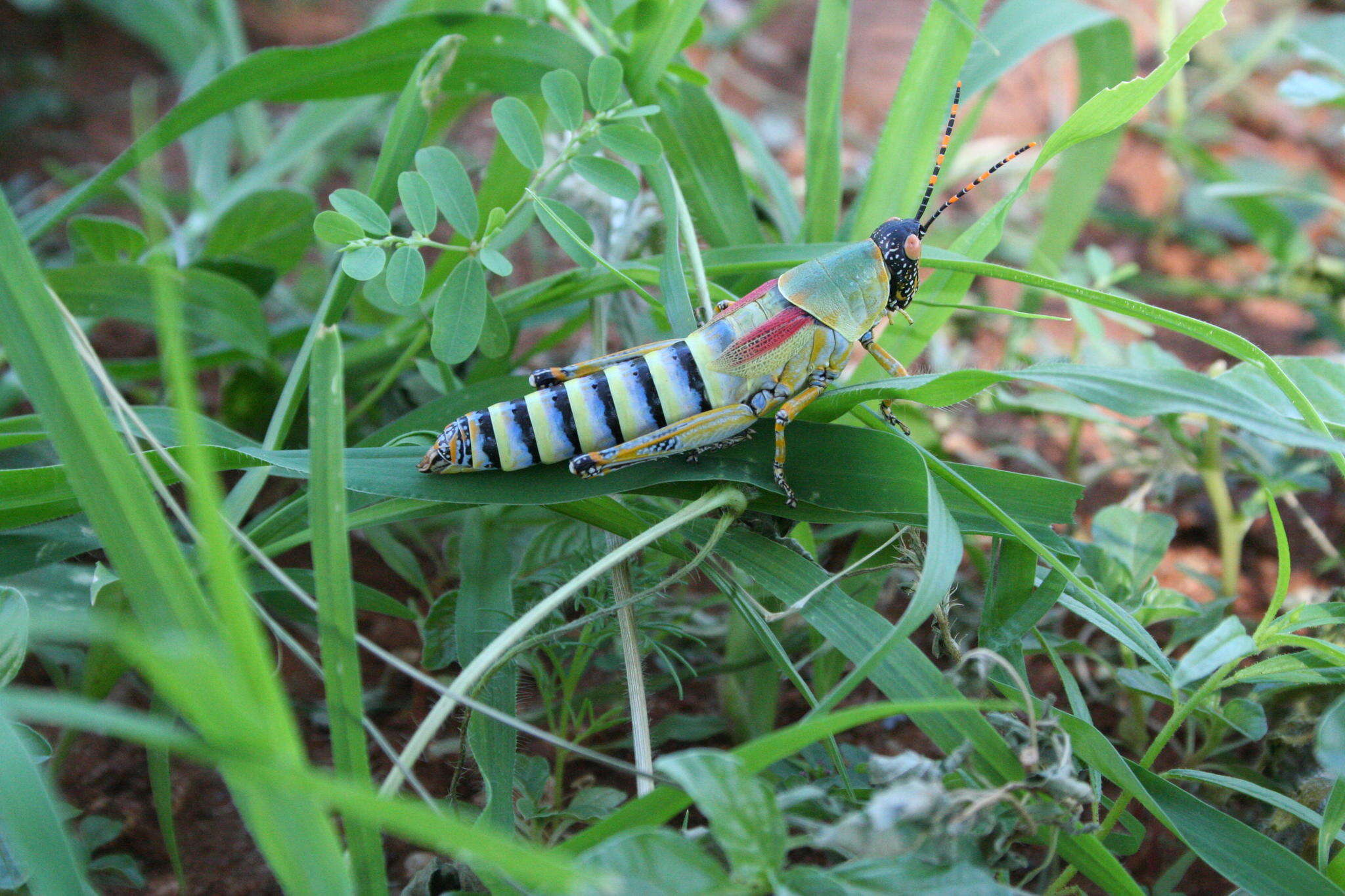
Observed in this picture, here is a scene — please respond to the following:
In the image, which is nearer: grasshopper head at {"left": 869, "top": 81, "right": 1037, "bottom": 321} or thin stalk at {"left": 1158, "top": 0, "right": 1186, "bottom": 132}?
grasshopper head at {"left": 869, "top": 81, "right": 1037, "bottom": 321}

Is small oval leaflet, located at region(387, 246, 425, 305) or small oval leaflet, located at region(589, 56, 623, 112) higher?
small oval leaflet, located at region(589, 56, 623, 112)

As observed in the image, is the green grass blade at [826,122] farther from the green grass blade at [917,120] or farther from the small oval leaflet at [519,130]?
the small oval leaflet at [519,130]

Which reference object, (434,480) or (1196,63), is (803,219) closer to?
(434,480)

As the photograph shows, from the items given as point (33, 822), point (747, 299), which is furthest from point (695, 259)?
point (33, 822)

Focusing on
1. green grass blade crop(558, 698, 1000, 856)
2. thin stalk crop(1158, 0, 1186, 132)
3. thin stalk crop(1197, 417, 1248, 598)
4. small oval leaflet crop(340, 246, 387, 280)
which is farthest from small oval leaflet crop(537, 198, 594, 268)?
thin stalk crop(1158, 0, 1186, 132)

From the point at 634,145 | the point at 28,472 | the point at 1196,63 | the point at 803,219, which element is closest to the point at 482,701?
the point at 28,472

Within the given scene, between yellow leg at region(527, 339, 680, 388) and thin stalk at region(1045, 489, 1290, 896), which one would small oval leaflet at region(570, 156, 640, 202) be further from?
thin stalk at region(1045, 489, 1290, 896)
